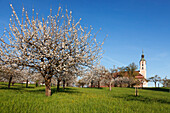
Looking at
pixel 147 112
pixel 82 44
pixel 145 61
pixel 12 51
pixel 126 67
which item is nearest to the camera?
pixel 147 112

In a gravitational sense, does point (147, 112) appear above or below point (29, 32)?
below

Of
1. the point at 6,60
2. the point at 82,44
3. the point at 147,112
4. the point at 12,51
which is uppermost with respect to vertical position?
the point at 82,44

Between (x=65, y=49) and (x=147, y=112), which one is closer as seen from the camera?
(x=147, y=112)

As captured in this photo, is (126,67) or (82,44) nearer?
(82,44)

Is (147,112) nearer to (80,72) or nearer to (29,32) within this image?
(80,72)

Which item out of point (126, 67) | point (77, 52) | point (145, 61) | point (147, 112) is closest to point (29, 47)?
point (77, 52)

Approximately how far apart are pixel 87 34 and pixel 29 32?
222 inches

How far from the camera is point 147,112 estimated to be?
7.94 metres

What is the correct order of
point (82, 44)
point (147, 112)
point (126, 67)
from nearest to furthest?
point (147, 112)
point (82, 44)
point (126, 67)

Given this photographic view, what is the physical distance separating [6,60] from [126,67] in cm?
7622

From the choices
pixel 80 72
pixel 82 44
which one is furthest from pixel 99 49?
pixel 80 72

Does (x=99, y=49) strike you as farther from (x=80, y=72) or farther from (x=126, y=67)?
(x=126, y=67)

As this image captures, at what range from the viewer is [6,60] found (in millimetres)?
13250

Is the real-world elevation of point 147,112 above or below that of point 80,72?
below
